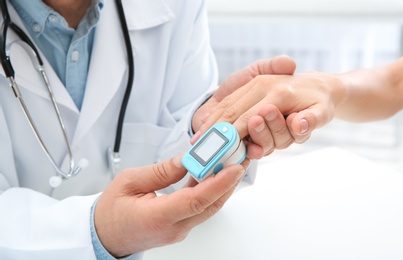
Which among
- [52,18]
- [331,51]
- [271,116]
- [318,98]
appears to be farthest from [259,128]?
[331,51]

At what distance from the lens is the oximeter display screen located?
693mm

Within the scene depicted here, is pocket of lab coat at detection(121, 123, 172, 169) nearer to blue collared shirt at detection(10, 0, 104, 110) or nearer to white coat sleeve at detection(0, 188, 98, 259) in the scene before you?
blue collared shirt at detection(10, 0, 104, 110)

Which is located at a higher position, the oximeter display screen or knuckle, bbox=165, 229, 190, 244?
the oximeter display screen

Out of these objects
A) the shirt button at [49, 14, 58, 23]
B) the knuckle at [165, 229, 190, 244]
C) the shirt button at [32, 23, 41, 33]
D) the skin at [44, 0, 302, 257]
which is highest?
the shirt button at [49, 14, 58, 23]

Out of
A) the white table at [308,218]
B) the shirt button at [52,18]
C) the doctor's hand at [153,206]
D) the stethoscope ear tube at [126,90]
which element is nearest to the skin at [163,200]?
the doctor's hand at [153,206]

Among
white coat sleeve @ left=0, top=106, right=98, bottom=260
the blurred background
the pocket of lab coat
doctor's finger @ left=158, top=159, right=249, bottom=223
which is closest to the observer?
doctor's finger @ left=158, top=159, right=249, bottom=223

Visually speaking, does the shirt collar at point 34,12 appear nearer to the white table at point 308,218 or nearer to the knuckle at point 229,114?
the knuckle at point 229,114

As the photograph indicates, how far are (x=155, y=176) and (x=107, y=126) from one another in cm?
37

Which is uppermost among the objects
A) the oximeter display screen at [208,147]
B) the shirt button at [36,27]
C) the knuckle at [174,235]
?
the shirt button at [36,27]

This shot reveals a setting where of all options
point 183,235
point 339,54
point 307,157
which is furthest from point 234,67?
point 183,235

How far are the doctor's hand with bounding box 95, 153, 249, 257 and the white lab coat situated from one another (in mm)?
53

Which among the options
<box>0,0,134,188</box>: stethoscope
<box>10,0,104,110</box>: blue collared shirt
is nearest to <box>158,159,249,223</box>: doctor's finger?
<box>0,0,134,188</box>: stethoscope

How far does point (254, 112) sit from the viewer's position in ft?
2.68

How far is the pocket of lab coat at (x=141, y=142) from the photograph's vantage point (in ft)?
3.64
